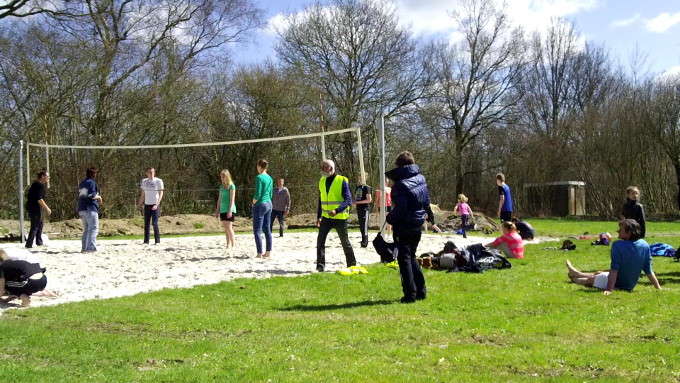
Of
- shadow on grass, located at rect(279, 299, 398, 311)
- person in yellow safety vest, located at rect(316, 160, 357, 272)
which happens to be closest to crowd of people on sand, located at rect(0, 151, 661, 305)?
person in yellow safety vest, located at rect(316, 160, 357, 272)

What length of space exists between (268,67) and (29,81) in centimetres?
1110

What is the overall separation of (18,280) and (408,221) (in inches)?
167

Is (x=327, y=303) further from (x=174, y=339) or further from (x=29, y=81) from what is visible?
(x=29, y=81)

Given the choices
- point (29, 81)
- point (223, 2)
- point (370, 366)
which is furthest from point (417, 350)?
point (223, 2)

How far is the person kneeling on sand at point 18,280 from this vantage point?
7570mm

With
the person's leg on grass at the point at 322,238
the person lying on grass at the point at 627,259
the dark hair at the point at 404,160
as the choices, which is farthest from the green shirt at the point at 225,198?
the person lying on grass at the point at 627,259

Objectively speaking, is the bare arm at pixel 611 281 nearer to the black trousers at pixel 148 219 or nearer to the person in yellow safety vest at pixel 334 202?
the person in yellow safety vest at pixel 334 202

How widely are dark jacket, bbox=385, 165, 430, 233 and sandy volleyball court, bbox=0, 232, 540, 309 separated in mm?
2918

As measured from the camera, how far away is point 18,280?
7574 mm

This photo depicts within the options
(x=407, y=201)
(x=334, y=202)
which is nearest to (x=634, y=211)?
(x=334, y=202)

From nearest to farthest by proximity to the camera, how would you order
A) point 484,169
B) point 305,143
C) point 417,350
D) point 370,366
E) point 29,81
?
point 370,366
point 417,350
point 29,81
point 305,143
point 484,169

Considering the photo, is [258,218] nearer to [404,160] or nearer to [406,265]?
[404,160]

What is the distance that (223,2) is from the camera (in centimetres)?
3177

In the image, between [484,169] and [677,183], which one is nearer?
[677,183]
